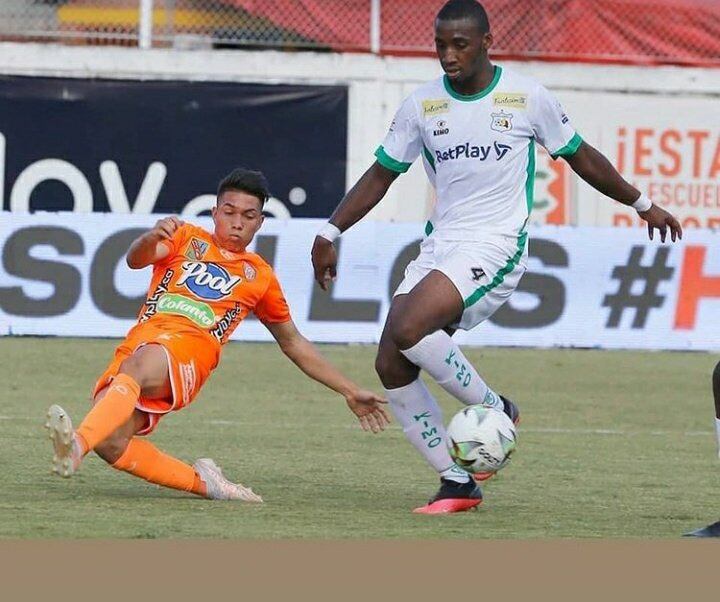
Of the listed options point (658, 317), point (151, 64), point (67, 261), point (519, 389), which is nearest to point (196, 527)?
point (519, 389)

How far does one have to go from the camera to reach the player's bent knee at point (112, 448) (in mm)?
7070

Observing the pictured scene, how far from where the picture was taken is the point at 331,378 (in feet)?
24.3

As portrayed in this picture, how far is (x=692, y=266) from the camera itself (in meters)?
16.3

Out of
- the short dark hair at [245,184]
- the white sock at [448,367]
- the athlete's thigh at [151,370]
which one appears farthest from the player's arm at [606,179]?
the athlete's thigh at [151,370]

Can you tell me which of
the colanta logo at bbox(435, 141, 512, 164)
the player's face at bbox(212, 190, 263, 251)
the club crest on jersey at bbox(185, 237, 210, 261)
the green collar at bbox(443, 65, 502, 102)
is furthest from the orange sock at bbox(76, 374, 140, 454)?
the green collar at bbox(443, 65, 502, 102)

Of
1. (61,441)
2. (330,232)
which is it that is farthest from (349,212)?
(61,441)

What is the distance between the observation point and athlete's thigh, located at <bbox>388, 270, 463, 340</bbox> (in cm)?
709

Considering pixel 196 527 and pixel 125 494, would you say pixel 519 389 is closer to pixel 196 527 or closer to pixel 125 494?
pixel 125 494

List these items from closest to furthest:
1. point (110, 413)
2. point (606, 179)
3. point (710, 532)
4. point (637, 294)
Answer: point (710, 532), point (110, 413), point (606, 179), point (637, 294)

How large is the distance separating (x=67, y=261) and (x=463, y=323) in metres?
8.48

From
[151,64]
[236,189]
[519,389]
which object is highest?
[151,64]

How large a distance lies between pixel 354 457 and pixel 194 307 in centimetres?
213

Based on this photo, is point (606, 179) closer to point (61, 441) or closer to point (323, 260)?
point (323, 260)

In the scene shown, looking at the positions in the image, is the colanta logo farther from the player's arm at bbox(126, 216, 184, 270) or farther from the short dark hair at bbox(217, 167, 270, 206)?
the player's arm at bbox(126, 216, 184, 270)
